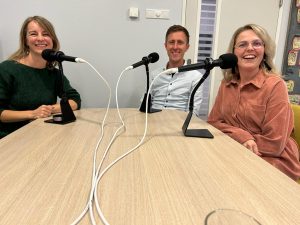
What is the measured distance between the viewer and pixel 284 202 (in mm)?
527

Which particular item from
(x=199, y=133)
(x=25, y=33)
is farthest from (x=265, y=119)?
(x=25, y=33)

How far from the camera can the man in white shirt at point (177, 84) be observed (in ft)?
5.65

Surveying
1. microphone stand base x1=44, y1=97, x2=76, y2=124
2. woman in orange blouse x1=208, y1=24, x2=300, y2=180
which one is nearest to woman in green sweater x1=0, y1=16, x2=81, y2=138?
microphone stand base x1=44, y1=97, x2=76, y2=124

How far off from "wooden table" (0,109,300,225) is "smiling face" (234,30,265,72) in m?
0.47

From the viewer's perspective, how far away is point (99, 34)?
6.67 ft

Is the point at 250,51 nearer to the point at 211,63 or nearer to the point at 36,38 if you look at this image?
the point at 211,63

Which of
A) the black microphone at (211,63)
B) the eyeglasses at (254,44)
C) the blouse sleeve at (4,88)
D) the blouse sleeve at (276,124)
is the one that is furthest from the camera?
the blouse sleeve at (4,88)

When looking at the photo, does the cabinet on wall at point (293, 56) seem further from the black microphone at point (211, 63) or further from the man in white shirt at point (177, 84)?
the black microphone at point (211, 63)

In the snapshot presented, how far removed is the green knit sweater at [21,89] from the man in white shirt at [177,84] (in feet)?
2.36

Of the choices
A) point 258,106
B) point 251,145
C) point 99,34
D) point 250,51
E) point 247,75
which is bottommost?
point 251,145

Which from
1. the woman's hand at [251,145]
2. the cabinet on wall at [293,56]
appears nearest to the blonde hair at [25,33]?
the woman's hand at [251,145]

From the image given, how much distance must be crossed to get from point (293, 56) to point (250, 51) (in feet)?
4.71

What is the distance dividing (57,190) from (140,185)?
19 centimetres

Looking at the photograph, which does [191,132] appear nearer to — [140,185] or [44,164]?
[140,185]
